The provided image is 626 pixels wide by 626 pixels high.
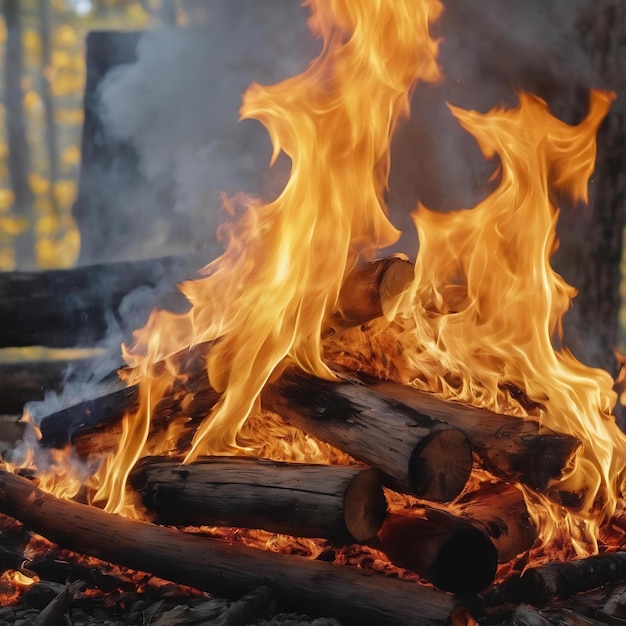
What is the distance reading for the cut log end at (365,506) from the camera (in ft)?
8.82

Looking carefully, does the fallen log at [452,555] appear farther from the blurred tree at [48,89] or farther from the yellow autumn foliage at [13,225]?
the blurred tree at [48,89]

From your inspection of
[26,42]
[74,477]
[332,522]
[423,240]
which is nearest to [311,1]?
[423,240]

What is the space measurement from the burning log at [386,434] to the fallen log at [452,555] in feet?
0.52

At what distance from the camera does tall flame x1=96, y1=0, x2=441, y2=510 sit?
11.2 ft

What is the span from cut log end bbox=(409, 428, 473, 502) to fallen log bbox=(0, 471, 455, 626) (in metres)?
0.37

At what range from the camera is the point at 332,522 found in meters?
2.66

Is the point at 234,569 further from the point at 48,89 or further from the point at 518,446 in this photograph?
the point at 48,89

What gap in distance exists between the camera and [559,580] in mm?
2846

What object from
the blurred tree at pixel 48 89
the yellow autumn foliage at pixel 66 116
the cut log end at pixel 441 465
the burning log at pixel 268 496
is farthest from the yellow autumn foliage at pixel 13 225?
the cut log end at pixel 441 465

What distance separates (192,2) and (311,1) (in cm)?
122

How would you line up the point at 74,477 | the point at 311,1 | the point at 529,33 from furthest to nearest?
the point at 311,1 → the point at 529,33 → the point at 74,477

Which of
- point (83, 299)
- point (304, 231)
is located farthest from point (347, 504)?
point (83, 299)

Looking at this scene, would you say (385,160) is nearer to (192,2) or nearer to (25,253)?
(192,2)

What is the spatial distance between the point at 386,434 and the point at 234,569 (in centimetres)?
74
